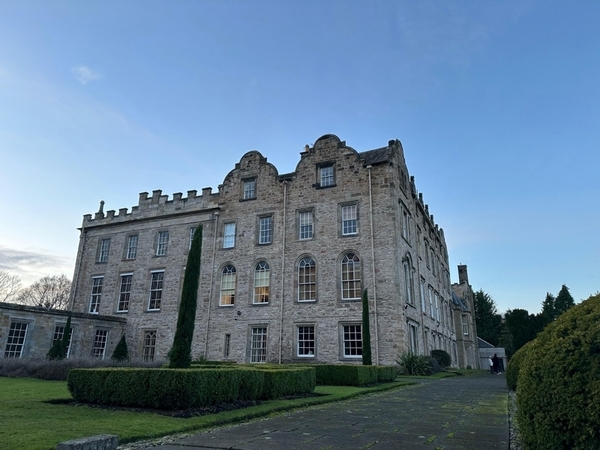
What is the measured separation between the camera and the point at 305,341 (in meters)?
25.5

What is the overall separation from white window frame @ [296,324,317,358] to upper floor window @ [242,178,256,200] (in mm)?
10094

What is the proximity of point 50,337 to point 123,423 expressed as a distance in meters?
22.8

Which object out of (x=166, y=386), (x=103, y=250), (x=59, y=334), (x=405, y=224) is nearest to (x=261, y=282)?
(x=405, y=224)

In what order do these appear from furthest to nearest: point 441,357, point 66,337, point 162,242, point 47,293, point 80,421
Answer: point 47,293 → point 162,242 → point 441,357 → point 66,337 → point 80,421

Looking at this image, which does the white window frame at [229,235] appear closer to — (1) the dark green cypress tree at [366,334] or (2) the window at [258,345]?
(2) the window at [258,345]

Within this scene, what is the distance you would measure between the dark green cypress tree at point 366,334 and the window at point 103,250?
22.6m

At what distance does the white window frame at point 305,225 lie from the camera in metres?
27.5

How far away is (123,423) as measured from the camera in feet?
24.1

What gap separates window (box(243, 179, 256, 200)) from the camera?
30.3 m

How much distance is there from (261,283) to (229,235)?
181 inches

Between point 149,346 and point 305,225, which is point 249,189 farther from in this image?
point 149,346

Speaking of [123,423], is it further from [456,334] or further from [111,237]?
[456,334]

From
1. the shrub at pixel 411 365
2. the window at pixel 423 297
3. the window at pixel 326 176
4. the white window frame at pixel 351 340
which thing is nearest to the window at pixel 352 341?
the white window frame at pixel 351 340

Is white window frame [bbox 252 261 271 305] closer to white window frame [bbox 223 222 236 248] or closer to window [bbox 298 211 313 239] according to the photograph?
white window frame [bbox 223 222 236 248]
